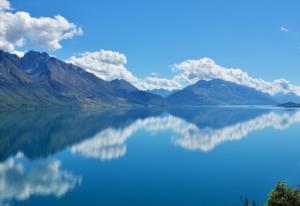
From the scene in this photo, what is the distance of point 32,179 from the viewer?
75.9 metres

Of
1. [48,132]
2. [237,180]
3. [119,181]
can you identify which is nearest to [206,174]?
[237,180]

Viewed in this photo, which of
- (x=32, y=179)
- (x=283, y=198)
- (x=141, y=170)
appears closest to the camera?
(x=283, y=198)

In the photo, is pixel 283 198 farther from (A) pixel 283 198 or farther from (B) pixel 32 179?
(B) pixel 32 179

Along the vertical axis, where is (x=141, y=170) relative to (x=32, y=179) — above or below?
above

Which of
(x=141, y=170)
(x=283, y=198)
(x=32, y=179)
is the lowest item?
(x=32, y=179)

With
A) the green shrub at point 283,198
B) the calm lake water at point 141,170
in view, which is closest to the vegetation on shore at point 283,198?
the green shrub at point 283,198

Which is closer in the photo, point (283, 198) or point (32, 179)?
point (283, 198)

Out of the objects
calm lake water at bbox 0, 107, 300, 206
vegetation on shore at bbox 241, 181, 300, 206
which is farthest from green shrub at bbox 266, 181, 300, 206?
calm lake water at bbox 0, 107, 300, 206

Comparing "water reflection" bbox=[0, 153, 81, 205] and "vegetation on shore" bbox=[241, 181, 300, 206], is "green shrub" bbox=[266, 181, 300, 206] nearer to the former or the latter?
"vegetation on shore" bbox=[241, 181, 300, 206]

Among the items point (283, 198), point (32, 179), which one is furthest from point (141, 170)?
point (283, 198)

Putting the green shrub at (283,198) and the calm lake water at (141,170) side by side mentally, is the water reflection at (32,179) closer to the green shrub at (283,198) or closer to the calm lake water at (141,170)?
the calm lake water at (141,170)

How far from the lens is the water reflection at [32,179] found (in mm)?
64500

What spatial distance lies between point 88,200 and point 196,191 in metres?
21.8

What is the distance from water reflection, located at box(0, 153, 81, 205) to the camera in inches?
2539
